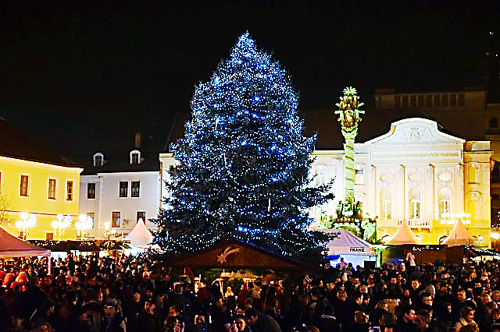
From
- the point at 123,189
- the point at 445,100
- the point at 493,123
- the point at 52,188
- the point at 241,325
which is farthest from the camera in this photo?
the point at 493,123

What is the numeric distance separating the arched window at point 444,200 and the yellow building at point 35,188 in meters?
29.0

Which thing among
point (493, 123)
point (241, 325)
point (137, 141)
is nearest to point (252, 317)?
point (241, 325)


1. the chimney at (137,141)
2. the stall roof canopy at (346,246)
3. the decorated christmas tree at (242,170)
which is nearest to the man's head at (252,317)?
the decorated christmas tree at (242,170)

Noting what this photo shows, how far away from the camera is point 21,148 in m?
48.9

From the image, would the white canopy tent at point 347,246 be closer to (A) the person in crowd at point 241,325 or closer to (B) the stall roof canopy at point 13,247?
(B) the stall roof canopy at point 13,247

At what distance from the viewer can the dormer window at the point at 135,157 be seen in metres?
68.4

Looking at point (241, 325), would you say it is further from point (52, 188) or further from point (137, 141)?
point (137, 141)

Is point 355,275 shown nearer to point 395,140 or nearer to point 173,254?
point 173,254

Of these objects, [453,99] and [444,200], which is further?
[453,99]

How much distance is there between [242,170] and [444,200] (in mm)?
44831

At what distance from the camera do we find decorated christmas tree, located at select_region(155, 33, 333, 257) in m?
22.6

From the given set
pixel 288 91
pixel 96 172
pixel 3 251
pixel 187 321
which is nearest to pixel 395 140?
pixel 96 172

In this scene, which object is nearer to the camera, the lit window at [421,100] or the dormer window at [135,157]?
the dormer window at [135,157]

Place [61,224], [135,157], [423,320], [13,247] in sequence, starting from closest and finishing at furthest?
[423,320] → [13,247] → [61,224] → [135,157]
